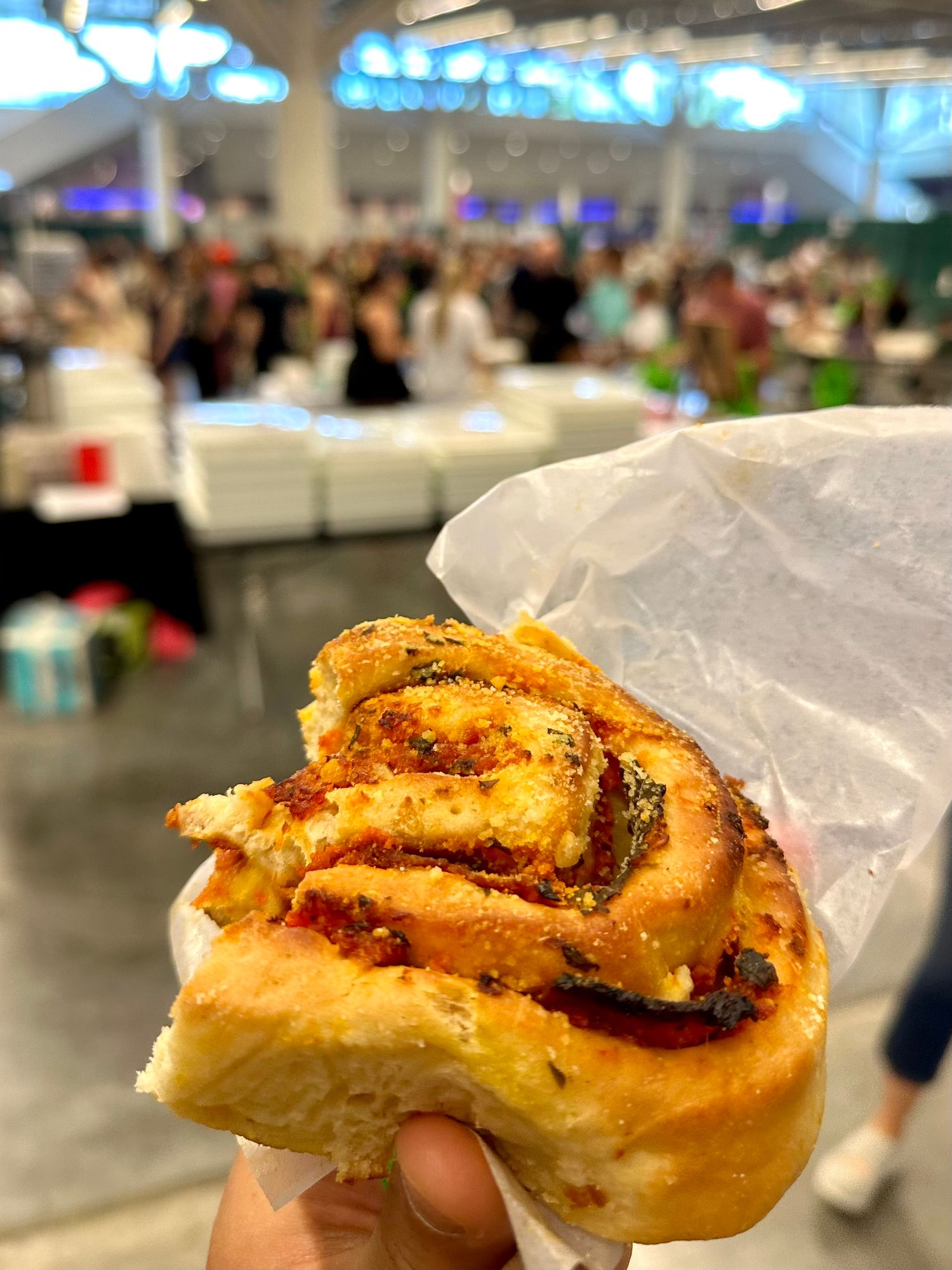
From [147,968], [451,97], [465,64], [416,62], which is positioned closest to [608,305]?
[147,968]

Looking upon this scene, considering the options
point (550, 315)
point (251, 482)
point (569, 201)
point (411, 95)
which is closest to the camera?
point (251, 482)

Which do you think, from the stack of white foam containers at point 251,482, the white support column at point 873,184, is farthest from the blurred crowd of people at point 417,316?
the white support column at point 873,184

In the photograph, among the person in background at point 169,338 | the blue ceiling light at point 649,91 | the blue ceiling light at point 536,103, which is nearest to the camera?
the person in background at point 169,338

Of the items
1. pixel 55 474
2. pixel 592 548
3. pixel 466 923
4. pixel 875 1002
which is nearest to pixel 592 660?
pixel 592 548

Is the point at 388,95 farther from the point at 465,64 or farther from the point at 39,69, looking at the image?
the point at 39,69

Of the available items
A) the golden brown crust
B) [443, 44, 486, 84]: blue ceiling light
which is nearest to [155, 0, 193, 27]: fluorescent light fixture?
[443, 44, 486, 84]: blue ceiling light

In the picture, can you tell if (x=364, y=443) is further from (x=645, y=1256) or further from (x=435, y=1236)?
(x=435, y=1236)

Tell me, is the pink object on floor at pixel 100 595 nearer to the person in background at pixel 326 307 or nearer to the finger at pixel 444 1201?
the finger at pixel 444 1201
